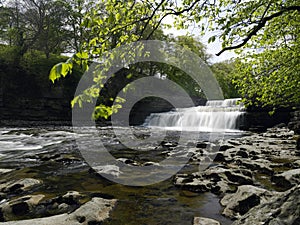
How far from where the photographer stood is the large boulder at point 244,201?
340 cm

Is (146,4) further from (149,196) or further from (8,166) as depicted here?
(8,166)

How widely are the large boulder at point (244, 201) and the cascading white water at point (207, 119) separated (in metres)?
16.6

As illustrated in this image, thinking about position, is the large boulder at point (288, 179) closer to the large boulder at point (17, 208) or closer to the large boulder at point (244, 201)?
the large boulder at point (244, 201)

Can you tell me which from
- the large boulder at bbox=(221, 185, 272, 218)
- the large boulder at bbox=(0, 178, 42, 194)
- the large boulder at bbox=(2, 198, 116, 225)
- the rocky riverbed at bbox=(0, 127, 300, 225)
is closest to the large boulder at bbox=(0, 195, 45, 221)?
the rocky riverbed at bbox=(0, 127, 300, 225)

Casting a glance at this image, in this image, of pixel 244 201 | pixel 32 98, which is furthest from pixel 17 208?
pixel 32 98

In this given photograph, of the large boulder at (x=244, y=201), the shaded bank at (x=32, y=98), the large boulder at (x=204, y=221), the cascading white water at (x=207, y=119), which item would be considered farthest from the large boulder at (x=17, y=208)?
the shaded bank at (x=32, y=98)

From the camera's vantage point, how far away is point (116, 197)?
14.0 ft

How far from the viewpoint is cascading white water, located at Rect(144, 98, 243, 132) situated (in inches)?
815

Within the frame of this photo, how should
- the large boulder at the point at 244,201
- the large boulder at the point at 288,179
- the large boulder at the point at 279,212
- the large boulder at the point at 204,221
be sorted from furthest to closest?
the large boulder at the point at 288,179 < the large boulder at the point at 244,201 < the large boulder at the point at 204,221 < the large boulder at the point at 279,212

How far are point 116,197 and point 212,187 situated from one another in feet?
6.57

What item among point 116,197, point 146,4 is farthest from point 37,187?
point 146,4

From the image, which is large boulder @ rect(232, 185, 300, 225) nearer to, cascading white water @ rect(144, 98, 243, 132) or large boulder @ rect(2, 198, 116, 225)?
large boulder @ rect(2, 198, 116, 225)

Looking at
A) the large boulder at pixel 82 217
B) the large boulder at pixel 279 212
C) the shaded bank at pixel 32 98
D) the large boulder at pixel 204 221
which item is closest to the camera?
the large boulder at pixel 279 212

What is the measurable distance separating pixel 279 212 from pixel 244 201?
5.50ft
